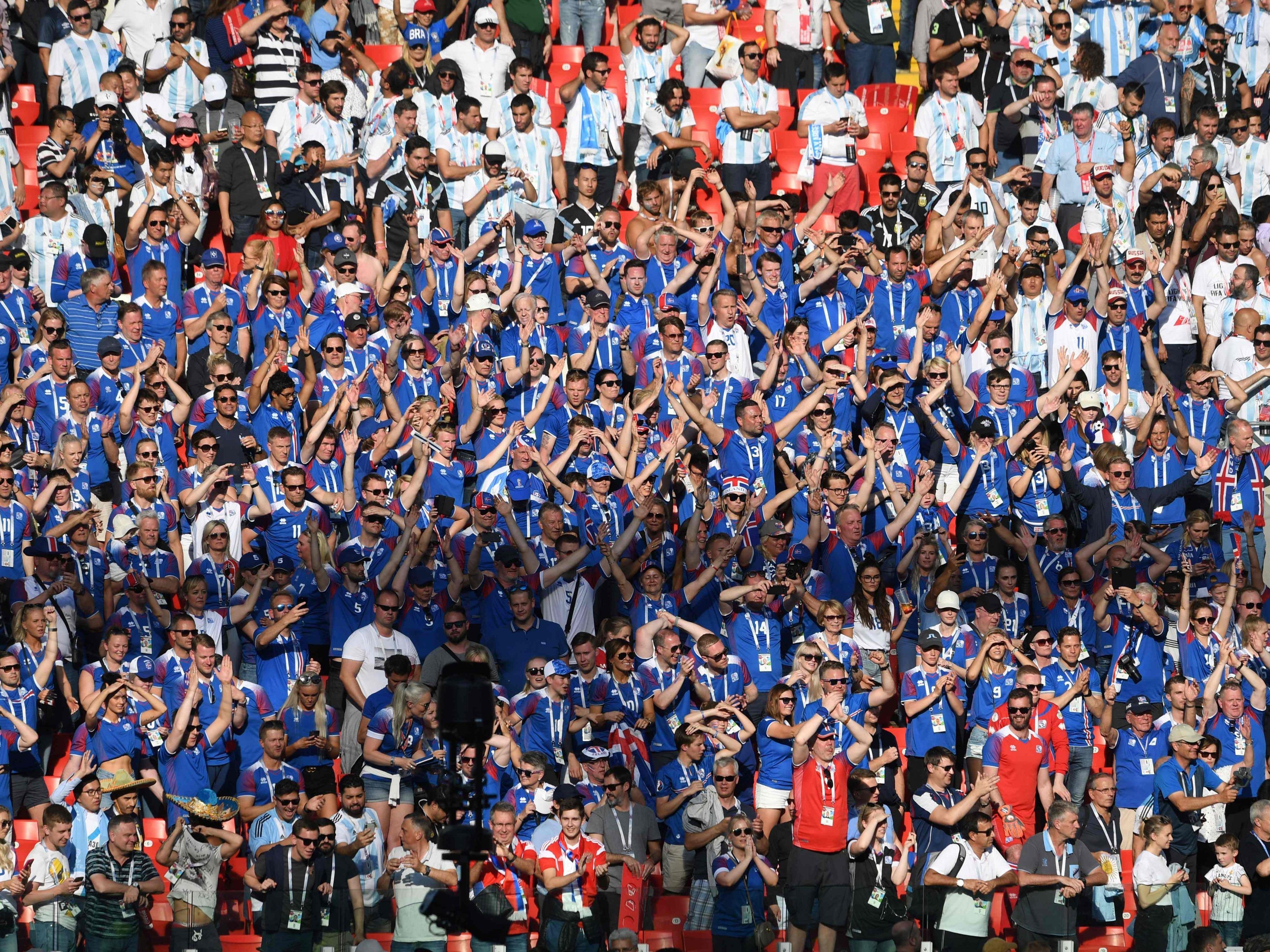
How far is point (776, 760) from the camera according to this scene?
45.0 ft

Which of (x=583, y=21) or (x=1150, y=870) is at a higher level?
(x=583, y=21)

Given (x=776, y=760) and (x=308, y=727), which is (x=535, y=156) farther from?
(x=776, y=760)

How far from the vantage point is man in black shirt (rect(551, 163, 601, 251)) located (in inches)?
709

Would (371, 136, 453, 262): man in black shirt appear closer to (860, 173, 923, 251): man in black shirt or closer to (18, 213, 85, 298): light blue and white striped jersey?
(18, 213, 85, 298): light blue and white striped jersey

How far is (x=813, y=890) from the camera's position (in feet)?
40.7

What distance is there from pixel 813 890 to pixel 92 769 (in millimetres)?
4646

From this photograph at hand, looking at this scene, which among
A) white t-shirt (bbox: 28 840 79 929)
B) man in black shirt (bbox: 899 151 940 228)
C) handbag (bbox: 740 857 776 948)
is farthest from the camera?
man in black shirt (bbox: 899 151 940 228)

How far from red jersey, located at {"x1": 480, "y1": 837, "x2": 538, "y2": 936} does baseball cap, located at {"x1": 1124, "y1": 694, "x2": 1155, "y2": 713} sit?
4.43 meters

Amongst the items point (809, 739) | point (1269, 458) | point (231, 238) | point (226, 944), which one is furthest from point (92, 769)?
point (1269, 458)

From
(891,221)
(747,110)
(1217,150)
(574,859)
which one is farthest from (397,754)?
(1217,150)

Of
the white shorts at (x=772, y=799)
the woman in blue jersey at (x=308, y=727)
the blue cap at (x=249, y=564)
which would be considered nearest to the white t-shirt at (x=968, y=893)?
the white shorts at (x=772, y=799)

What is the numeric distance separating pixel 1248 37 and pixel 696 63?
530 centimetres

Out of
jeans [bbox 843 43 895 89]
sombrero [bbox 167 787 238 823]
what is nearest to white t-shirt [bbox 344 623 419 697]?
sombrero [bbox 167 787 238 823]

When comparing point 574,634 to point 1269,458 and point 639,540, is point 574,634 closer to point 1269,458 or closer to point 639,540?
point 639,540
